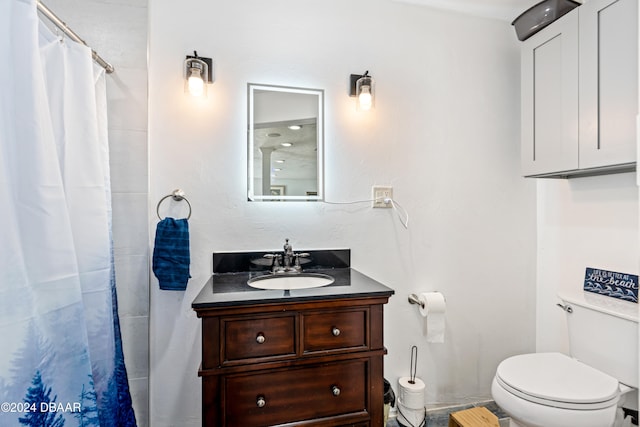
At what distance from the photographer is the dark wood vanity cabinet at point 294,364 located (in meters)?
1.01

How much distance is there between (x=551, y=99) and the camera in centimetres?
157

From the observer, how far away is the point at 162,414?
1472 mm

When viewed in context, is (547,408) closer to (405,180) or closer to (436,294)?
(436,294)

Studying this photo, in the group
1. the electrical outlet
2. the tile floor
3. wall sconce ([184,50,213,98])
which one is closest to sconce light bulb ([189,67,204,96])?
wall sconce ([184,50,213,98])

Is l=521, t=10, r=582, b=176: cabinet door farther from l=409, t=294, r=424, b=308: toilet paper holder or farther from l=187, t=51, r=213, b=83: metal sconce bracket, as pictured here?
l=187, t=51, r=213, b=83: metal sconce bracket

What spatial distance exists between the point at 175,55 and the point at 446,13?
152 centimetres

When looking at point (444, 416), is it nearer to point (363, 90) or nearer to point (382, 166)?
point (382, 166)

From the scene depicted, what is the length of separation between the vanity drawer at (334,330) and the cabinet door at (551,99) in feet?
4.15

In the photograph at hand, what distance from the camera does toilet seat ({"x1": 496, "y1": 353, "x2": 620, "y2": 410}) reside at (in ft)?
3.81

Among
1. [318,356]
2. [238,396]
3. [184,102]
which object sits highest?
[184,102]

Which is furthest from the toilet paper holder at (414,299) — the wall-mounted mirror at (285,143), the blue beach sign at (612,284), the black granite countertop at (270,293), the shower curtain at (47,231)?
the shower curtain at (47,231)

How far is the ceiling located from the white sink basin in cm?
158

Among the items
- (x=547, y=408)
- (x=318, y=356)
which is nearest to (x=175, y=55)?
(x=318, y=356)

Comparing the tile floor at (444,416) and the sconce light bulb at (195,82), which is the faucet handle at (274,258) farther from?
the tile floor at (444,416)
